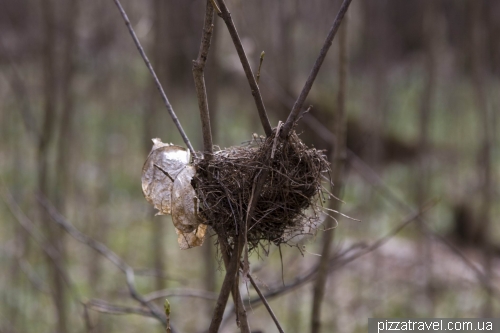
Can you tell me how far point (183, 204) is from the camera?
3.19ft

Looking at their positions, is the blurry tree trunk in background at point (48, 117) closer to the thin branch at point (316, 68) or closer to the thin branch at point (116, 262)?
the thin branch at point (116, 262)

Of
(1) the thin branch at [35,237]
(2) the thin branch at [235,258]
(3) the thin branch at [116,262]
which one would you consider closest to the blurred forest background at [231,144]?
(1) the thin branch at [35,237]

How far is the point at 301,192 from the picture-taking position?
1.05 metres

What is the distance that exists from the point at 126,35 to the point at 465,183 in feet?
19.0

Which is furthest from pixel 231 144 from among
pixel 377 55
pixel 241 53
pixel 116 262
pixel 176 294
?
pixel 241 53

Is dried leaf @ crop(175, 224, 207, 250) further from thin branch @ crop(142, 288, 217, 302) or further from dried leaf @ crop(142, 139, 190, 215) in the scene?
thin branch @ crop(142, 288, 217, 302)

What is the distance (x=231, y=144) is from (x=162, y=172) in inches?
240

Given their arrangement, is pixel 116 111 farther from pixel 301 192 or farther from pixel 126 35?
pixel 301 192

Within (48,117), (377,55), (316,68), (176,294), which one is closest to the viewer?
(316,68)

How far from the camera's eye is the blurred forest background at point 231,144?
12.6ft

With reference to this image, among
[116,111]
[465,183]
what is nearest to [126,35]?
[116,111]

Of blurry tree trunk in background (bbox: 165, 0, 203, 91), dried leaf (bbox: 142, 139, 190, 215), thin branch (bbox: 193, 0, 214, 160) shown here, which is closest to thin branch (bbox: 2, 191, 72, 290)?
dried leaf (bbox: 142, 139, 190, 215)

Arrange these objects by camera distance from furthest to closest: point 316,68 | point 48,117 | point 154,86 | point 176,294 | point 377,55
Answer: point 377,55
point 154,86
point 48,117
point 176,294
point 316,68

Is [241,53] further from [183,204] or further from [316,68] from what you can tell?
[183,204]
